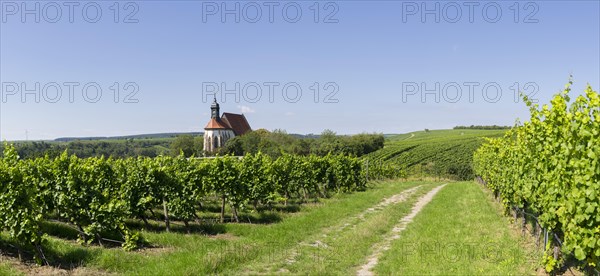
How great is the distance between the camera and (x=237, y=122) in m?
124

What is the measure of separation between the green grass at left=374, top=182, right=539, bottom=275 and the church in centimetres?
9508

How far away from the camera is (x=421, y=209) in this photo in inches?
767

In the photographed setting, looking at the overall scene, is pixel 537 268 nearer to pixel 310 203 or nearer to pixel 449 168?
pixel 310 203

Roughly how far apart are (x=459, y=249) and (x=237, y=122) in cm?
11609

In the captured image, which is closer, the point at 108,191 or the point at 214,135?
the point at 108,191

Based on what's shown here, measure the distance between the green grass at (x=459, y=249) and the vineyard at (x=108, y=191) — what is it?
21.8ft

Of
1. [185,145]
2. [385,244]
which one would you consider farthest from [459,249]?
[185,145]

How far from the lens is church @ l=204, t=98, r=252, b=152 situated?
356 feet

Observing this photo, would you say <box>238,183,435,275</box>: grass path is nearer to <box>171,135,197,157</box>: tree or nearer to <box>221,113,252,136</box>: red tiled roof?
<box>171,135,197,157</box>: tree

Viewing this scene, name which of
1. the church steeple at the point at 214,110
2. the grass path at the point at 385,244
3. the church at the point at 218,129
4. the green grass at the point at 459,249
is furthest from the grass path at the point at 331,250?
the church steeple at the point at 214,110

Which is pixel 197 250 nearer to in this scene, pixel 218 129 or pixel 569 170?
pixel 569 170

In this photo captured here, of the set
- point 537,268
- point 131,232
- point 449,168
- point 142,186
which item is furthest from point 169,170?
point 449,168

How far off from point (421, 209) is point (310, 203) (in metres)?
5.51

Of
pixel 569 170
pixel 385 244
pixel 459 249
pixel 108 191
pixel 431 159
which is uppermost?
pixel 569 170
